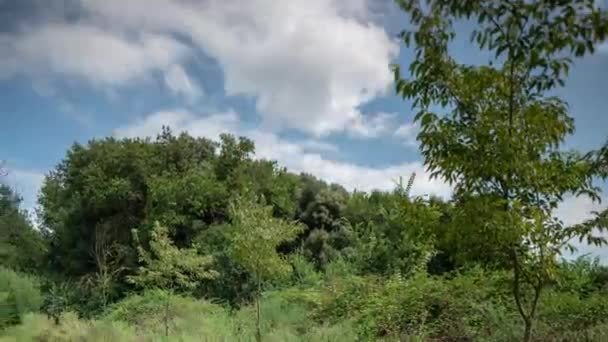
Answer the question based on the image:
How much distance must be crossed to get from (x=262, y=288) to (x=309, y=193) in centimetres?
548

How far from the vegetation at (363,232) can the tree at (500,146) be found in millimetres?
12

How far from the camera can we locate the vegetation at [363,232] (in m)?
4.76

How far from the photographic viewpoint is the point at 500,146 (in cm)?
470

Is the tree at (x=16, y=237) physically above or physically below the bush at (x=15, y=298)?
above

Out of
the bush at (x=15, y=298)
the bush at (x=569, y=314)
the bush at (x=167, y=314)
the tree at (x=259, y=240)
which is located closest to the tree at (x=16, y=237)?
the bush at (x=15, y=298)

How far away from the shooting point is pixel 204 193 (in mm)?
21188

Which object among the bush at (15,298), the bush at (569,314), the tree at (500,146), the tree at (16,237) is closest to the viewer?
the tree at (500,146)

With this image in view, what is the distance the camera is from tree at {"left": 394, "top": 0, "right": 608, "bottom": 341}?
15.4 ft

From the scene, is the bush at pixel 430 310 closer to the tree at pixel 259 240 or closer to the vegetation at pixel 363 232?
the vegetation at pixel 363 232

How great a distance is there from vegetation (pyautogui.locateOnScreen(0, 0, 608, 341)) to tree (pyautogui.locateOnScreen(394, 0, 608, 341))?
0.01 meters

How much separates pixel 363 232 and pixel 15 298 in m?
9.08

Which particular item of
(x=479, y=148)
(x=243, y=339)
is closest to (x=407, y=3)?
(x=479, y=148)

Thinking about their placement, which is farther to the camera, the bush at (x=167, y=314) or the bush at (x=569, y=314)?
the bush at (x=167, y=314)

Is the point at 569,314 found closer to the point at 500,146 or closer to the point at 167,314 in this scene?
the point at 500,146
